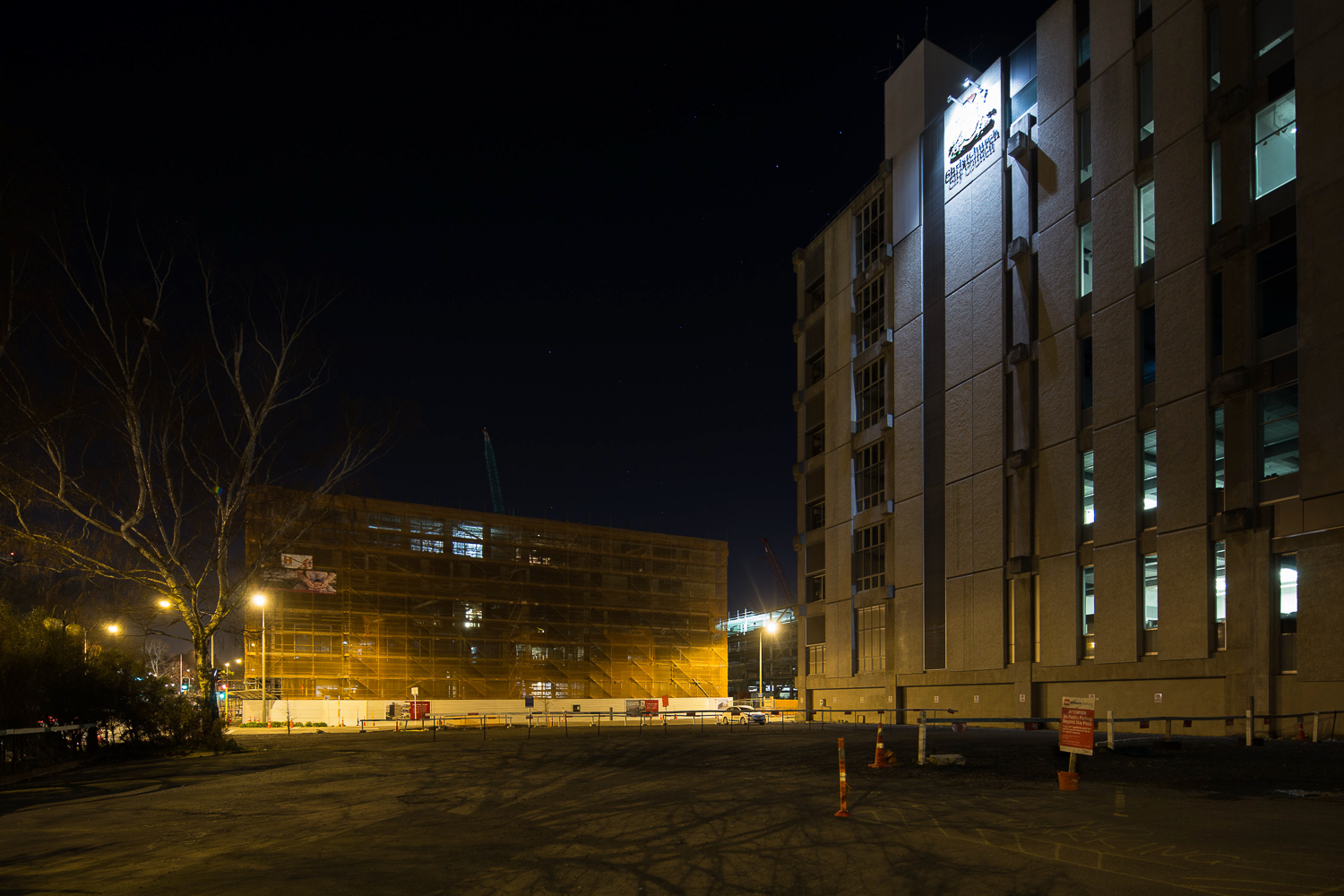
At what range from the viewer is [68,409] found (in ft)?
68.2

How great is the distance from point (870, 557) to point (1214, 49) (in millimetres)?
28953

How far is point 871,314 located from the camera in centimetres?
5456

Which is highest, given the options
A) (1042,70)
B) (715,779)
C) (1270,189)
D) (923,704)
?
(1042,70)

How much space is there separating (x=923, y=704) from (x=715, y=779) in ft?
99.2

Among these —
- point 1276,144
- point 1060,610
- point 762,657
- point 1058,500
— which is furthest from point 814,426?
point 762,657

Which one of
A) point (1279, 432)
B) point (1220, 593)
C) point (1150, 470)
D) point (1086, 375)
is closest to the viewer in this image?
point (1279, 432)

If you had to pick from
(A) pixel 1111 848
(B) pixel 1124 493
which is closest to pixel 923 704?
(B) pixel 1124 493

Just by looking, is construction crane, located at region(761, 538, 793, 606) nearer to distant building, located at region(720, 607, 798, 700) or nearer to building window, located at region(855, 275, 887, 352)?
distant building, located at region(720, 607, 798, 700)

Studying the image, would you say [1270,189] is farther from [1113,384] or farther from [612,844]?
[612,844]

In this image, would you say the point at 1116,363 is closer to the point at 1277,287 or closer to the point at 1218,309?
the point at 1218,309

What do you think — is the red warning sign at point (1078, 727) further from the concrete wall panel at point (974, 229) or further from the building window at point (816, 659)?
the building window at point (816, 659)

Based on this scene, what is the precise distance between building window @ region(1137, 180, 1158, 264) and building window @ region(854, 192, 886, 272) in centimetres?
1934

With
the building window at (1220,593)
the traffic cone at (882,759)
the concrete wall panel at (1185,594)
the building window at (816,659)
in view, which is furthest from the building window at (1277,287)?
the building window at (816,659)

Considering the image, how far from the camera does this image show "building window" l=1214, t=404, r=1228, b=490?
3034 centimetres
